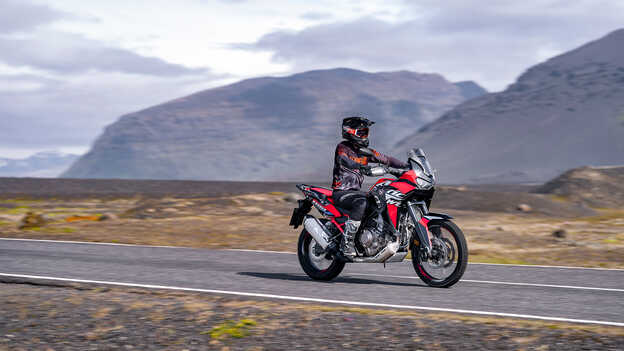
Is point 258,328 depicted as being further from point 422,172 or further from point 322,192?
point 322,192

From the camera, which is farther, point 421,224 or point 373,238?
point 373,238

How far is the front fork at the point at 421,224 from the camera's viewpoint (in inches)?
343

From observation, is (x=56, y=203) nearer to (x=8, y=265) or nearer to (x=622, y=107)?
(x=8, y=265)

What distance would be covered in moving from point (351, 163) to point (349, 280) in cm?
172

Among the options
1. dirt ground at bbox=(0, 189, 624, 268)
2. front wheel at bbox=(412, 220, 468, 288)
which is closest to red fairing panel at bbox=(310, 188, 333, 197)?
front wheel at bbox=(412, 220, 468, 288)

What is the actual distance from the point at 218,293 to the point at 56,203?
3672cm

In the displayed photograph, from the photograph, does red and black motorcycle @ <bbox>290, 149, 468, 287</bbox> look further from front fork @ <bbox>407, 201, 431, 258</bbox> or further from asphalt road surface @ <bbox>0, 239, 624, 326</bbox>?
asphalt road surface @ <bbox>0, 239, 624, 326</bbox>

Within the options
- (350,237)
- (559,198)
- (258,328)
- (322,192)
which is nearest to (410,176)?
(350,237)

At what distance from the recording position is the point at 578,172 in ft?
130

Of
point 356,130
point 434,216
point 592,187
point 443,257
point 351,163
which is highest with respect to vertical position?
point 592,187

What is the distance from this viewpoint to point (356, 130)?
932cm

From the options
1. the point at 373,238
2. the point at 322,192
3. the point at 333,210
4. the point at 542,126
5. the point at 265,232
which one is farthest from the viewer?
the point at 542,126

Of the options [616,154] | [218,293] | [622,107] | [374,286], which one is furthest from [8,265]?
[622,107]

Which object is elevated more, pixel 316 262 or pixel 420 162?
pixel 420 162
